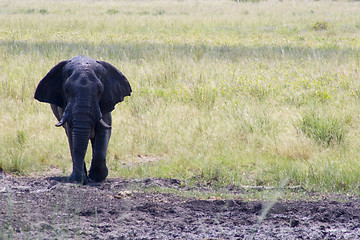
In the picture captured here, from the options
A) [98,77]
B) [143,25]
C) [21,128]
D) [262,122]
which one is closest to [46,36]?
[143,25]

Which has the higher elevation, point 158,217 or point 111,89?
point 111,89

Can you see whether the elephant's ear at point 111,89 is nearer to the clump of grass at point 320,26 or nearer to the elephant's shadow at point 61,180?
the elephant's shadow at point 61,180

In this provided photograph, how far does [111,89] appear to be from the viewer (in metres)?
6.90

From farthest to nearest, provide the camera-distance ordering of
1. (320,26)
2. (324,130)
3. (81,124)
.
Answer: (320,26) < (324,130) < (81,124)

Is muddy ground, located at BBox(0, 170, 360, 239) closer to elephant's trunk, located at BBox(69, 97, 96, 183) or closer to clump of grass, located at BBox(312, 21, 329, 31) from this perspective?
elephant's trunk, located at BBox(69, 97, 96, 183)

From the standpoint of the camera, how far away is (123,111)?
10.1 meters

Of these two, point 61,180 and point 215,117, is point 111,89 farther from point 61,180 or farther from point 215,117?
point 215,117

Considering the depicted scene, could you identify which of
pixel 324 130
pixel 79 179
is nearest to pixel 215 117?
pixel 324 130

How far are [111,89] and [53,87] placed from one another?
65cm

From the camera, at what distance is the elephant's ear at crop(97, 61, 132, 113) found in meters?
6.83

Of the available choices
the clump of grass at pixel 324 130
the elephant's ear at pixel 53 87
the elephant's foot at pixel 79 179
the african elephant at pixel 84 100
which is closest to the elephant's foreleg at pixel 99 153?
the african elephant at pixel 84 100

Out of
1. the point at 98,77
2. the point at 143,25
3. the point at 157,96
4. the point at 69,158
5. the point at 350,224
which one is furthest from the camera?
the point at 143,25

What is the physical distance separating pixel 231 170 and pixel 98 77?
209cm

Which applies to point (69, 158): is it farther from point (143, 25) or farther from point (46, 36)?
point (143, 25)
